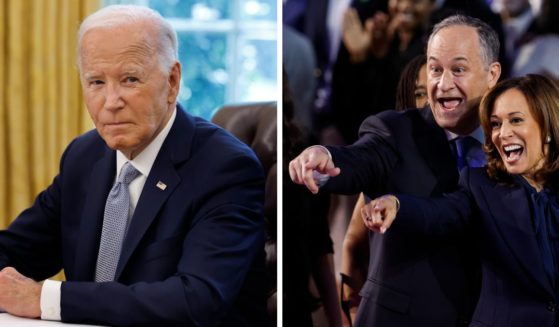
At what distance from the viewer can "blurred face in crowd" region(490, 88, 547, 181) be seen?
239cm

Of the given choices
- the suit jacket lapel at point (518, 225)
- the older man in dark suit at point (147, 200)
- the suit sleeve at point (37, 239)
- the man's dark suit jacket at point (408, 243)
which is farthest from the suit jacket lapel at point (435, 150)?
the suit sleeve at point (37, 239)

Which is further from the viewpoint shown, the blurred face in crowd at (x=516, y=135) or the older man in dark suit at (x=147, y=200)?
the older man in dark suit at (x=147, y=200)

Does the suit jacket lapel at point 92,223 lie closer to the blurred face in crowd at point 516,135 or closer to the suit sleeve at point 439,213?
the suit sleeve at point 439,213

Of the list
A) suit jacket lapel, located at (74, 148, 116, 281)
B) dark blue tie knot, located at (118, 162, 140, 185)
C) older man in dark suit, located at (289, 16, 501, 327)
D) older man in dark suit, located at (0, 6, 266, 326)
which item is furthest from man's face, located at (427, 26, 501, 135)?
suit jacket lapel, located at (74, 148, 116, 281)

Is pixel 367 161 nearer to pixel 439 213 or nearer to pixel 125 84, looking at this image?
pixel 439 213

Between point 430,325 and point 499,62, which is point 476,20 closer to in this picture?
point 499,62

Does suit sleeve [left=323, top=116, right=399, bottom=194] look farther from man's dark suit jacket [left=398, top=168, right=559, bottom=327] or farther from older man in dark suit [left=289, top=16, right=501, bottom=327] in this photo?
man's dark suit jacket [left=398, top=168, right=559, bottom=327]

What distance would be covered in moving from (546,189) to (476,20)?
531 millimetres

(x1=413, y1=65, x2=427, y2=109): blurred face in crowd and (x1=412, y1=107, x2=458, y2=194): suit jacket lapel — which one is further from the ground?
(x1=413, y1=65, x2=427, y2=109): blurred face in crowd

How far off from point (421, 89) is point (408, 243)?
46cm

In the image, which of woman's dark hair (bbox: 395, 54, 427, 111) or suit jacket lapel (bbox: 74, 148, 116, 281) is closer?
woman's dark hair (bbox: 395, 54, 427, 111)

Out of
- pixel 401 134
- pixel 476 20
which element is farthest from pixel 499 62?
pixel 401 134

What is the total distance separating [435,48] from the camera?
8.38 ft

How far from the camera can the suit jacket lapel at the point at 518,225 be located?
2.38 meters
